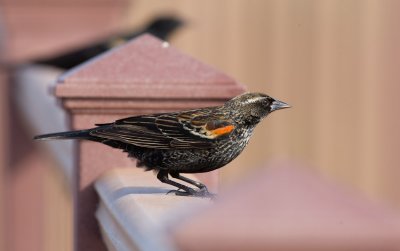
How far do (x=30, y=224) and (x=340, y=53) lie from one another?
3739 millimetres

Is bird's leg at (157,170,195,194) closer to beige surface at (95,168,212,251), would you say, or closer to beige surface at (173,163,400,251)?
beige surface at (95,168,212,251)

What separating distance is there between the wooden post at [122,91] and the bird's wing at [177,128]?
0.04m

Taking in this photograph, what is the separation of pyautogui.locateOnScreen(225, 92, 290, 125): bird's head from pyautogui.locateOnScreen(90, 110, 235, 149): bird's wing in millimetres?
46

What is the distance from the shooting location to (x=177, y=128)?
2.24 m

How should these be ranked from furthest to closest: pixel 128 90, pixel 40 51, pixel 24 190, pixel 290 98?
pixel 290 98
pixel 40 51
pixel 24 190
pixel 128 90

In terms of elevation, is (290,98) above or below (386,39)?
below

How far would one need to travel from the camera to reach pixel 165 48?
231 centimetres

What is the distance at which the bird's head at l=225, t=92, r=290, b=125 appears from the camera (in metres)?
2.30

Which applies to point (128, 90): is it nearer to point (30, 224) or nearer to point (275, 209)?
point (275, 209)

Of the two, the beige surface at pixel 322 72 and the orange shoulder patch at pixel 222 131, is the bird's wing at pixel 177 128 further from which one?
the beige surface at pixel 322 72

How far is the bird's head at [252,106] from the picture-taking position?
2297mm

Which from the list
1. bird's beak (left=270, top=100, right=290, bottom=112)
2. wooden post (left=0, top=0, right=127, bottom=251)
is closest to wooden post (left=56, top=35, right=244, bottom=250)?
bird's beak (left=270, top=100, right=290, bottom=112)

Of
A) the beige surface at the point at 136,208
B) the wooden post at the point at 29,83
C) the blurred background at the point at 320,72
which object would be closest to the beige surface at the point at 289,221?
the beige surface at the point at 136,208

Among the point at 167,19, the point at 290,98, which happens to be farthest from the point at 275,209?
the point at 290,98
